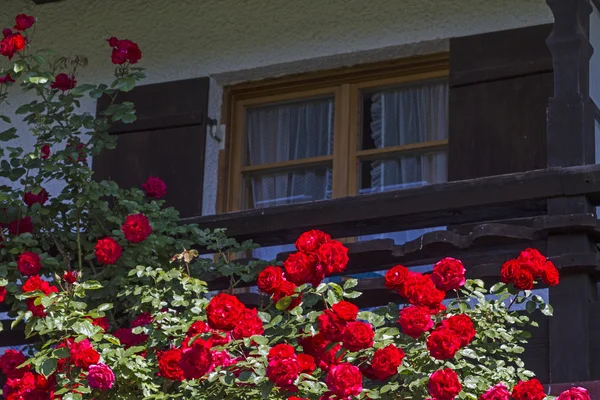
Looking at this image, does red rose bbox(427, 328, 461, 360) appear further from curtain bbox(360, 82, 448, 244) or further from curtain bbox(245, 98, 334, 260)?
curtain bbox(245, 98, 334, 260)

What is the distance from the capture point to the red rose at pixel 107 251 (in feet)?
19.4

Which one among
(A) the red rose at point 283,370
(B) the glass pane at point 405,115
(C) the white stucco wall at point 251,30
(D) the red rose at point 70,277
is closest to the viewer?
(A) the red rose at point 283,370

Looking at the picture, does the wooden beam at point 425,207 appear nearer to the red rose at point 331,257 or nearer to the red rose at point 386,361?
the red rose at point 331,257

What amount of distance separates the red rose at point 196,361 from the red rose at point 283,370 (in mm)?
244

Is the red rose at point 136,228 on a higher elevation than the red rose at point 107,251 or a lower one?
higher

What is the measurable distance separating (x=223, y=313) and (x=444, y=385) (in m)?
0.71

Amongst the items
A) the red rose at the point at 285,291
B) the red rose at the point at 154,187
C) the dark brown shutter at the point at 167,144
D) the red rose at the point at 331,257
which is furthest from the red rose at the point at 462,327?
the dark brown shutter at the point at 167,144

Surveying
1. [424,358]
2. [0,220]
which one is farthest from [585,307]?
[0,220]

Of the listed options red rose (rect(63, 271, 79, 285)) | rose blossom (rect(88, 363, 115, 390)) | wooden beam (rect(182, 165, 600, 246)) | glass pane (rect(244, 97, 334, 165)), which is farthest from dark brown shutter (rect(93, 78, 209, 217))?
rose blossom (rect(88, 363, 115, 390))

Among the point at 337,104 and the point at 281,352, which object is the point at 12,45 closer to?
the point at 337,104

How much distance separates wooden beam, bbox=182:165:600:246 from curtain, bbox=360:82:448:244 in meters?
1.02

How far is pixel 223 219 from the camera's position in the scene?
21.2ft

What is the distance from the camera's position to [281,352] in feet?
16.0

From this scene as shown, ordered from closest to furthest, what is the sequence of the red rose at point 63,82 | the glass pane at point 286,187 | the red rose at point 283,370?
the red rose at point 283,370, the red rose at point 63,82, the glass pane at point 286,187
